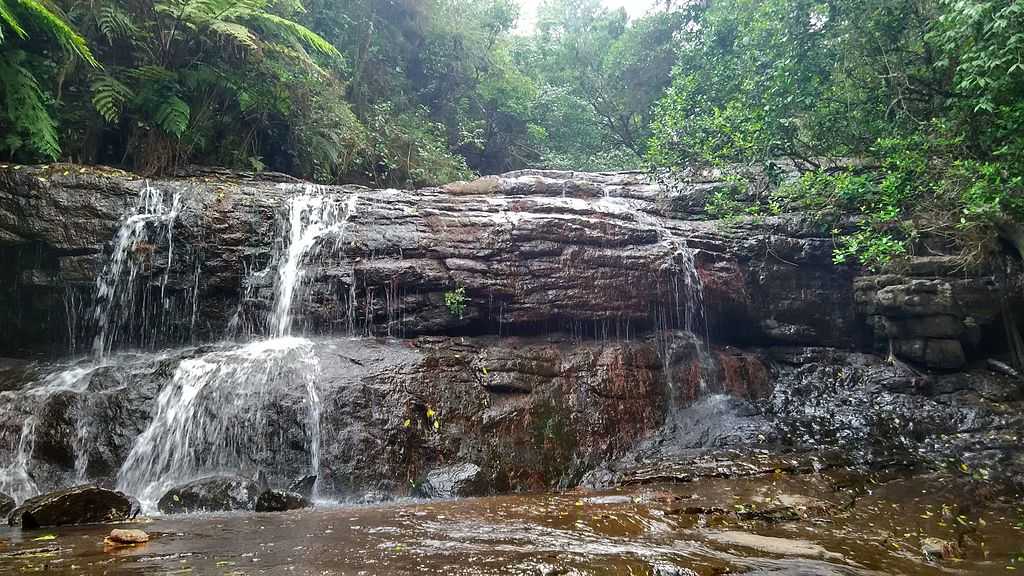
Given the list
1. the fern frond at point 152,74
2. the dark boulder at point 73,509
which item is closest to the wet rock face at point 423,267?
the fern frond at point 152,74

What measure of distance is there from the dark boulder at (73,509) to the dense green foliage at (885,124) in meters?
9.10

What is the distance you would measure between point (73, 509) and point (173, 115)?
23.9 feet

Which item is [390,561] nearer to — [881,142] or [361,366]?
[361,366]

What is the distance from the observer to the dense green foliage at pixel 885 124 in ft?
24.2

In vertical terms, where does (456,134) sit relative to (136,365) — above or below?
above

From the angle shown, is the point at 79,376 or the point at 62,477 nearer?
the point at 62,477

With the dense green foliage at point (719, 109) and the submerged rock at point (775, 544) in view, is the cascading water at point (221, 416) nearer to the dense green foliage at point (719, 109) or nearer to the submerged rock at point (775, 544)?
the dense green foliage at point (719, 109)

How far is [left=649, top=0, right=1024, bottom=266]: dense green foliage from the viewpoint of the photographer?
7391 mm

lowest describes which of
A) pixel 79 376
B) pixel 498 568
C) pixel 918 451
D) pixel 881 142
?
pixel 918 451

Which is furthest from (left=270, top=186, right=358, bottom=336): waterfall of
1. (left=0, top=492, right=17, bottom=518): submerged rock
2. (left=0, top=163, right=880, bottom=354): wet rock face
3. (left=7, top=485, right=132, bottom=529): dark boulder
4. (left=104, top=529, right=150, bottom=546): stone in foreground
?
(left=104, top=529, right=150, bottom=546): stone in foreground

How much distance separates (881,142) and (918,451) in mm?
4350

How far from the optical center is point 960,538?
4.84 metres

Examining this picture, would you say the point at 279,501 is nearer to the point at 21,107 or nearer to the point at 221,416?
the point at 221,416

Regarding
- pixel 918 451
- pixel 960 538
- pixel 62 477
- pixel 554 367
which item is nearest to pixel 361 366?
pixel 554 367
